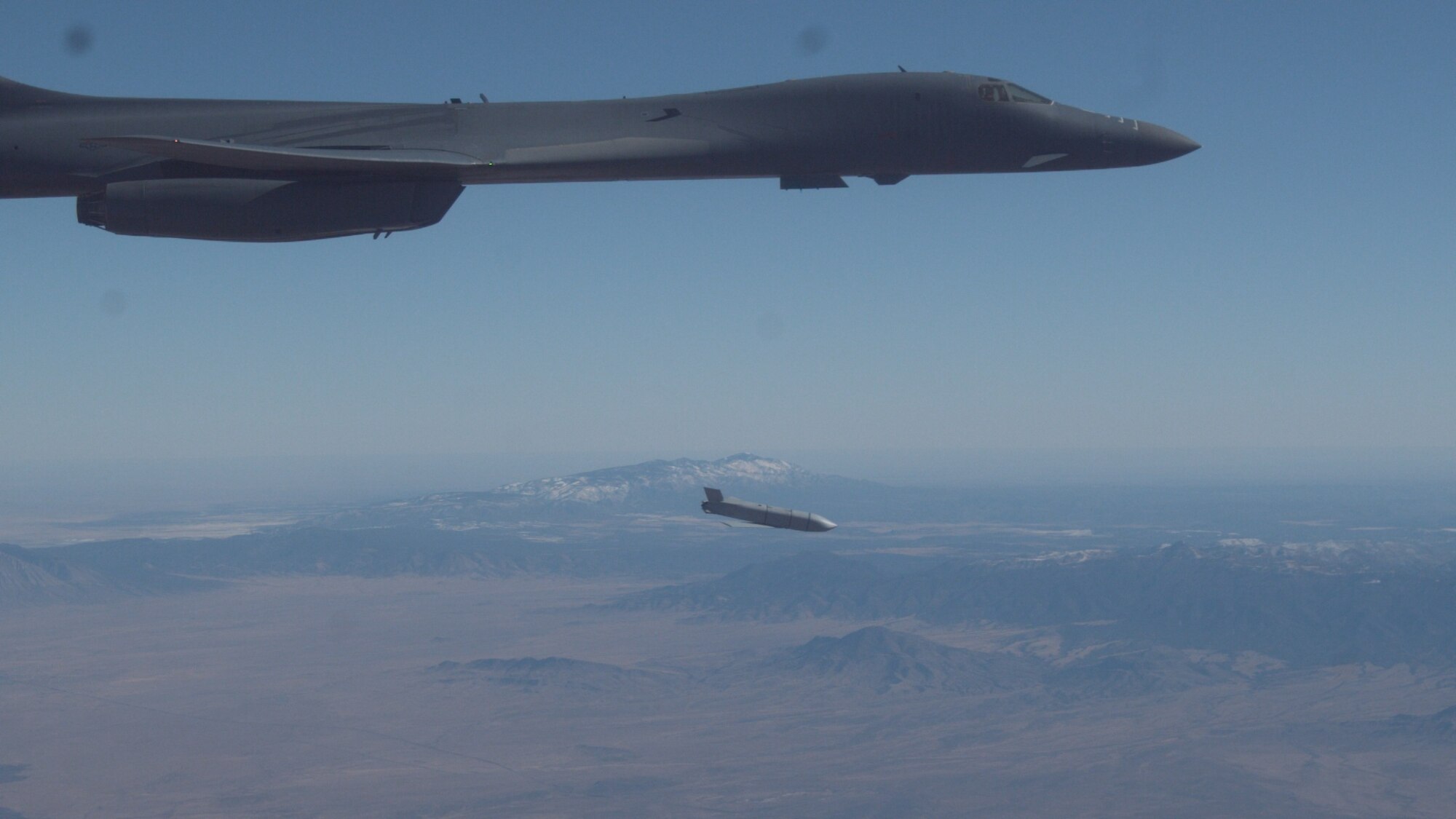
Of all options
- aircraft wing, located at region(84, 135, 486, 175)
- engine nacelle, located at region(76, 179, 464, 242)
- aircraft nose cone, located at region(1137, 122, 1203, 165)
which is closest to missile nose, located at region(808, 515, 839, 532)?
aircraft nose cone, located at region(1137, 122, 1203, 165)

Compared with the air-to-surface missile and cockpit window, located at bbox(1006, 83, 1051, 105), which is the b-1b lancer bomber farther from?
the air-to-surface missile

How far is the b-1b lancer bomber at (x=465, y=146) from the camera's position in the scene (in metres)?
21.9

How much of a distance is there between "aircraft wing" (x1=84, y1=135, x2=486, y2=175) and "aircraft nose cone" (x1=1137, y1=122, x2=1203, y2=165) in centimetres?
1611

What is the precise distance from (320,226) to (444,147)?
10.3ft

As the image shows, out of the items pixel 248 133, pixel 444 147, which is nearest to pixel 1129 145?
pixel 444 147

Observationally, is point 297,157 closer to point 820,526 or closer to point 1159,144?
point 1159,144

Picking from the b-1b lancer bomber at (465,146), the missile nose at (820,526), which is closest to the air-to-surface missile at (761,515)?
the missile nose at (820,526)

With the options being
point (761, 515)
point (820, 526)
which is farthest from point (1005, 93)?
point (761, 515)

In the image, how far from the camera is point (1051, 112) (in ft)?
85.5

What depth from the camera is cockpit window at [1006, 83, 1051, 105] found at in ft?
85.2

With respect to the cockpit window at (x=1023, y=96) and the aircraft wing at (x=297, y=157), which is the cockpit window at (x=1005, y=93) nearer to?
the cockpit window at (x=1023, y=96)

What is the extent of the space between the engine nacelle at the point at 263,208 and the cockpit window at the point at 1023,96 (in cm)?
1383

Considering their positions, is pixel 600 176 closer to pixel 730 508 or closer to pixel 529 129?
pixel 529 129

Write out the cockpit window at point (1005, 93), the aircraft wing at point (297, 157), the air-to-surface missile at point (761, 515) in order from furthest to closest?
the air-to-surface missile at point (761, 515) → the cockpit window at point (1005, 93) → the aircraft wing at point (297, 157)
